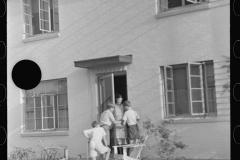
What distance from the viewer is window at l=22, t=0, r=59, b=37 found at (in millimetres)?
13797

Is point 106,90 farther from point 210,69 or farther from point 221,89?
point 221,89

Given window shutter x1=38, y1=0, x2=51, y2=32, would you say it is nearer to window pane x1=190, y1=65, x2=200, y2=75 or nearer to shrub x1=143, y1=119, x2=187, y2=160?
shrub x1=143, y1=119, x2=187, y2=160

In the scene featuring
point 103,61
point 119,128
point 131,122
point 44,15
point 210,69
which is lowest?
point 119,128

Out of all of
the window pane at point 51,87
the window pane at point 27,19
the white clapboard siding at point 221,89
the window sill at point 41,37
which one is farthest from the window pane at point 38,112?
the white clapboard siding at point 221,89

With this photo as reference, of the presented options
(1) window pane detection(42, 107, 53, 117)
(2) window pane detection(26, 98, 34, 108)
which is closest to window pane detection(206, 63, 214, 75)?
(1) window pane detection(42, 107, 53, 117)

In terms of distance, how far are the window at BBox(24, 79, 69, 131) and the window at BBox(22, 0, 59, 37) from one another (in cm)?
202

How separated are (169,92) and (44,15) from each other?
19.8ft

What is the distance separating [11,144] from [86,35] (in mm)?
5471

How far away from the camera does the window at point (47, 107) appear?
13.4 m

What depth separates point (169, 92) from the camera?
35.3 ft
